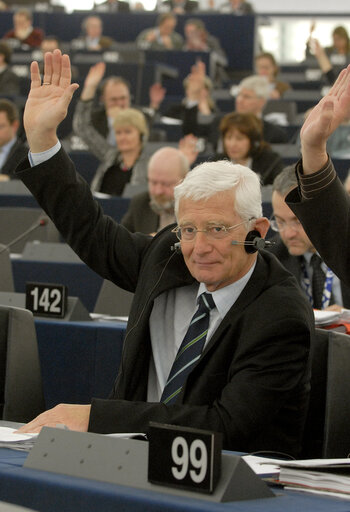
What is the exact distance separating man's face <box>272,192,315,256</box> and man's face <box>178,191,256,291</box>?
1214mm

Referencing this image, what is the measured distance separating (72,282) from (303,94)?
7296 mm

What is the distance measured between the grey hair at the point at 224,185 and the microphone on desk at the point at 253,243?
0.9 inches

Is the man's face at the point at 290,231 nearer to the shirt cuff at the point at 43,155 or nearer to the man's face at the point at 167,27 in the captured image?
the shirt cuff at the point at 43,155

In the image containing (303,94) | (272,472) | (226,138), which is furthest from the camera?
(303,94)

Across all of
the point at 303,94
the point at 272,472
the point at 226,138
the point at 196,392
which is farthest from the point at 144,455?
the point at 303,94

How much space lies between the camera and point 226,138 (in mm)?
5699

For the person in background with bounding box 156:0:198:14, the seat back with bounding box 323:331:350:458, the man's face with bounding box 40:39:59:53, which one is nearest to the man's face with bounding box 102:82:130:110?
the man's face with bounding box 40:39:59:53

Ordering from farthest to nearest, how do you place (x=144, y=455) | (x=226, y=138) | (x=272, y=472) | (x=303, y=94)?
(x=303, y=94), (x=226, y=138), (x=272, y=472), (x=144, y=455)

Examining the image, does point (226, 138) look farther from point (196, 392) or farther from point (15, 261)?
point (196, 392)

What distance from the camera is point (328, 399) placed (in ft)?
7.29

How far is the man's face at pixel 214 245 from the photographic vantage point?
7.35 ft

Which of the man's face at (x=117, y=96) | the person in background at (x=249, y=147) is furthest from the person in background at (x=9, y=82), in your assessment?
the person in background at (x=249, y=147)

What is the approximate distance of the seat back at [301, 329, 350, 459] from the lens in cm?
222

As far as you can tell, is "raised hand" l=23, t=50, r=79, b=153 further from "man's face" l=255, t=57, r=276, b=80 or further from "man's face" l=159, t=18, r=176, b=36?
"man's face" l=159, t=18, r=176, b=36
